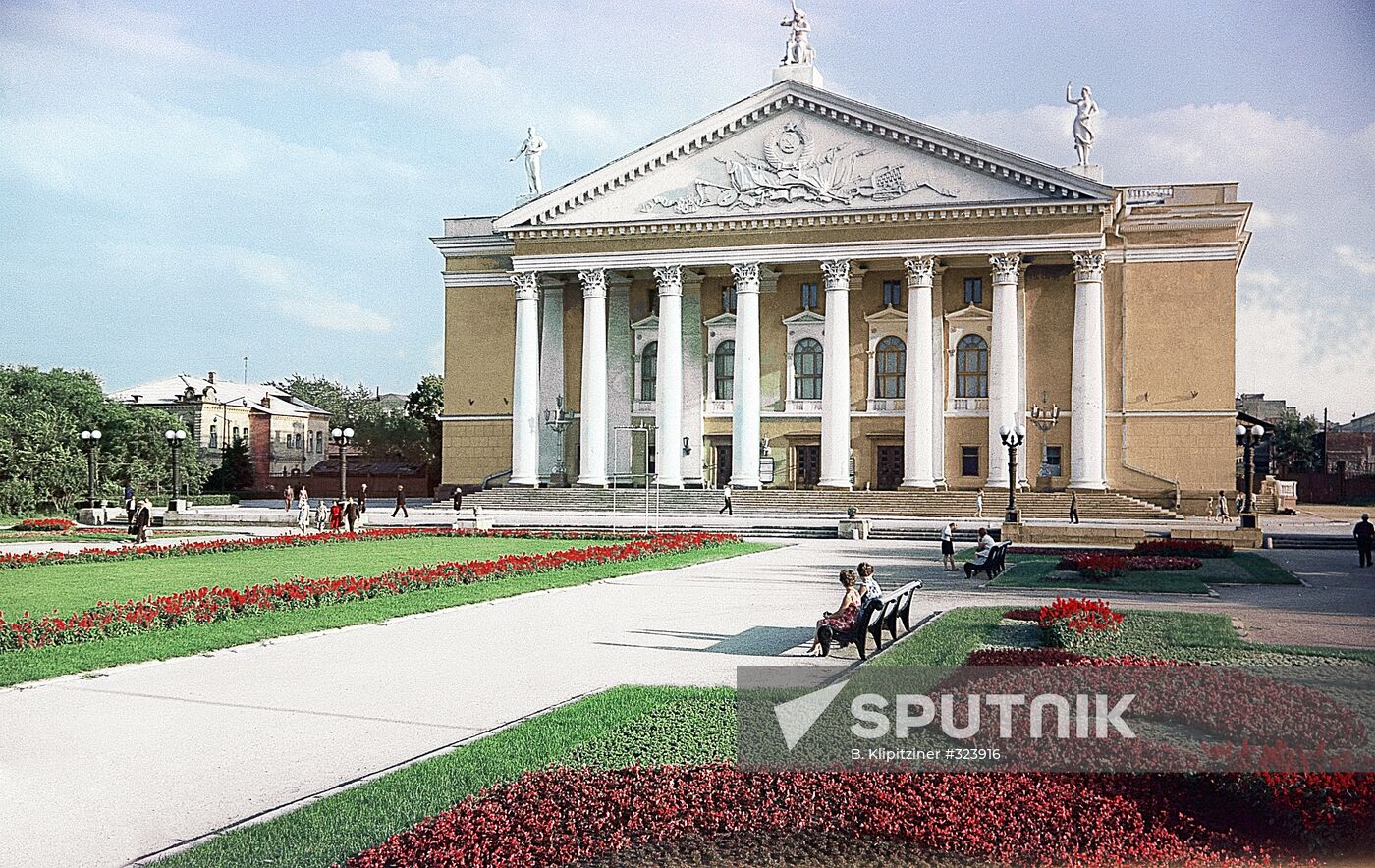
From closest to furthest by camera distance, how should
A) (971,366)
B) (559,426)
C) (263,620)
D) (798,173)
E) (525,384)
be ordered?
1. (263,620)
2. (798,173)
3. (971,366)
4. (525,384)
5. (559,426)

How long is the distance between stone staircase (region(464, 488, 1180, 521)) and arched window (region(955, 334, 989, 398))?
5122 millimetres

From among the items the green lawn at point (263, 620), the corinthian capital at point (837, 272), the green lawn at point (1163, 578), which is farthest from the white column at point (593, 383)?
the green lawn at point (1163, 578)

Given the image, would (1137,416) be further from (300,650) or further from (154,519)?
(300,650)

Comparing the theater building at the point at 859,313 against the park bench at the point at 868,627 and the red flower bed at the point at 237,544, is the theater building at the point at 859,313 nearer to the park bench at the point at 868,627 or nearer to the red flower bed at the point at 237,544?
the red flower bed at the point at 237,544

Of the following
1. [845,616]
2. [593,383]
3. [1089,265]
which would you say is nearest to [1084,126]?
[1089,265]

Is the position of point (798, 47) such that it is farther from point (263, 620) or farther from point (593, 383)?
point (263, 620)

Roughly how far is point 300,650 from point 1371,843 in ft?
34.3

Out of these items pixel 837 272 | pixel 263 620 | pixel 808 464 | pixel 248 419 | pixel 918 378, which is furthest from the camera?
pixel 248 419

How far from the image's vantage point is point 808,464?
1967 inches

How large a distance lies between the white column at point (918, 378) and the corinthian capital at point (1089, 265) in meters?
5.43

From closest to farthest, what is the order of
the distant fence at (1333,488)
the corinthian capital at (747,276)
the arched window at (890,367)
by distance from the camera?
the corinthian capital at (747,276) → the arched window at (890,367) → the distant fence at (1333,488)

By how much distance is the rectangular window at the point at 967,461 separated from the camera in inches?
1890

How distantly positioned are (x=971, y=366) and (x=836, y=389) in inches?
238

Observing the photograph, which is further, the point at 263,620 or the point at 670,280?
the point at 670,280
